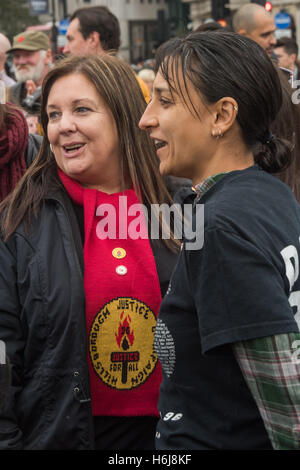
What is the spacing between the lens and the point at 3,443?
2.13 meters

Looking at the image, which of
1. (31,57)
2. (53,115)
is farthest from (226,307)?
(31,57)

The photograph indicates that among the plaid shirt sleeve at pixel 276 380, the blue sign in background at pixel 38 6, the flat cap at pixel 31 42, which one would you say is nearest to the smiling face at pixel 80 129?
the plaid shirt sleeve at pixel 276 380

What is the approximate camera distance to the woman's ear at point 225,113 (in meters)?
1.79

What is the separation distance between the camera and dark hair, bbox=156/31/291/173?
1790 mm

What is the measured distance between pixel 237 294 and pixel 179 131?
1.82ft

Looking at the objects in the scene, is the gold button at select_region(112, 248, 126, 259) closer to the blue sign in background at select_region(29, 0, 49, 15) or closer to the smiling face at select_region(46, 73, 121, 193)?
the smiling face at select_region(46, 73, 121, 193)

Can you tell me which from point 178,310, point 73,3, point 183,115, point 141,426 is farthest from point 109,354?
point 73,3

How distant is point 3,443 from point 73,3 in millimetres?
65164


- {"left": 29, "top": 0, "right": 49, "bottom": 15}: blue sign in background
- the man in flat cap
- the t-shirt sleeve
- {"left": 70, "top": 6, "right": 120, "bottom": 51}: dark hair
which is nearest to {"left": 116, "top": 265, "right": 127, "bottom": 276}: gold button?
the t-shirt sleeve

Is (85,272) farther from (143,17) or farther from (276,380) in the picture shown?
(143,17)

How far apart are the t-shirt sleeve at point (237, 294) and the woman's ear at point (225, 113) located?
0.38 m

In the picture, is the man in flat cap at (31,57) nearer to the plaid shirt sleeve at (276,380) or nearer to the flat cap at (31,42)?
the flat cap at (31,42)

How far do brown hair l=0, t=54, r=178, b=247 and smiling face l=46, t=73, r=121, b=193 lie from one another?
0.11ft
